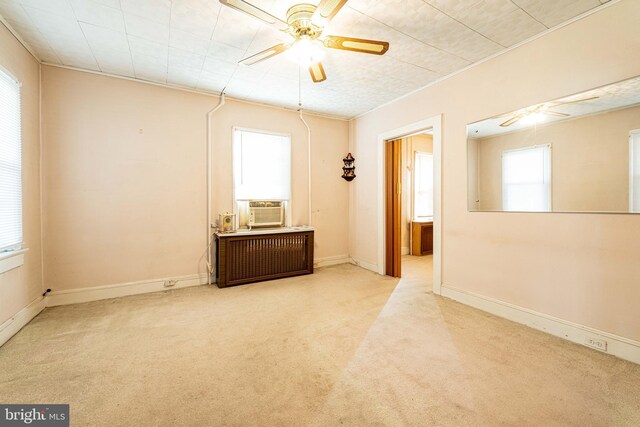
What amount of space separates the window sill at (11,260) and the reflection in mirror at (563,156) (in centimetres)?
445

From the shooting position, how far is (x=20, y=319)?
→ 2.47 metres

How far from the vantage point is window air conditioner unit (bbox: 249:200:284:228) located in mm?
4148

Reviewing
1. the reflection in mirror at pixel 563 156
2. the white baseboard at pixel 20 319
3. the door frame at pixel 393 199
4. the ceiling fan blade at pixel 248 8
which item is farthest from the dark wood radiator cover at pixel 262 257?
the ceiling fan blade at pixel 248 8

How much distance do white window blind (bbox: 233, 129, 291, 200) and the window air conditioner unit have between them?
139 millimetres

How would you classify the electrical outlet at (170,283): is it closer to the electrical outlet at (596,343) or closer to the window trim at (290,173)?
the window trim at (290,173)

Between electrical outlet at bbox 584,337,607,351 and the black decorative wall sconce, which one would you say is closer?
electrical outlet at bbox 584,337,607,351

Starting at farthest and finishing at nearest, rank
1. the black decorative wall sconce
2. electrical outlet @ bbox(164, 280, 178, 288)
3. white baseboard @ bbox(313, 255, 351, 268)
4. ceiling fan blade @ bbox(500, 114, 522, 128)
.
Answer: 1. the black decorative wall sconce
2. white baseboard @ bbox(313, 255, 351, 268)
3. electrical outlet @ bbox(164, 280, 178, 288)
4. ceiling fan blade @ bbox(500, 114, 522, 128)

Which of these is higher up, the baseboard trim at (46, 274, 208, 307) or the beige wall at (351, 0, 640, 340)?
the beige wall at (351, 0, 640, 340)

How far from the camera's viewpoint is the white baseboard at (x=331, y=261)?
479cm

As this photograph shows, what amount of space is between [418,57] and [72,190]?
419 centimetres

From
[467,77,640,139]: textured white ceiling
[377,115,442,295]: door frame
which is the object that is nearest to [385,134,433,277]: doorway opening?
[377,115,442,295]: door frame

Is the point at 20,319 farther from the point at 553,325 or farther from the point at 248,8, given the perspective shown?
the point at 553,325

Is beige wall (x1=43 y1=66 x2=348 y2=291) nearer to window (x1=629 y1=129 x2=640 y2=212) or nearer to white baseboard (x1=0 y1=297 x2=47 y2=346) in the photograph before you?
white baseboard (x1=0 y1=297 x2=47 y2=346)

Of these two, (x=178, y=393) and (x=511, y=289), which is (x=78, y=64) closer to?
(x=178, y=393)
